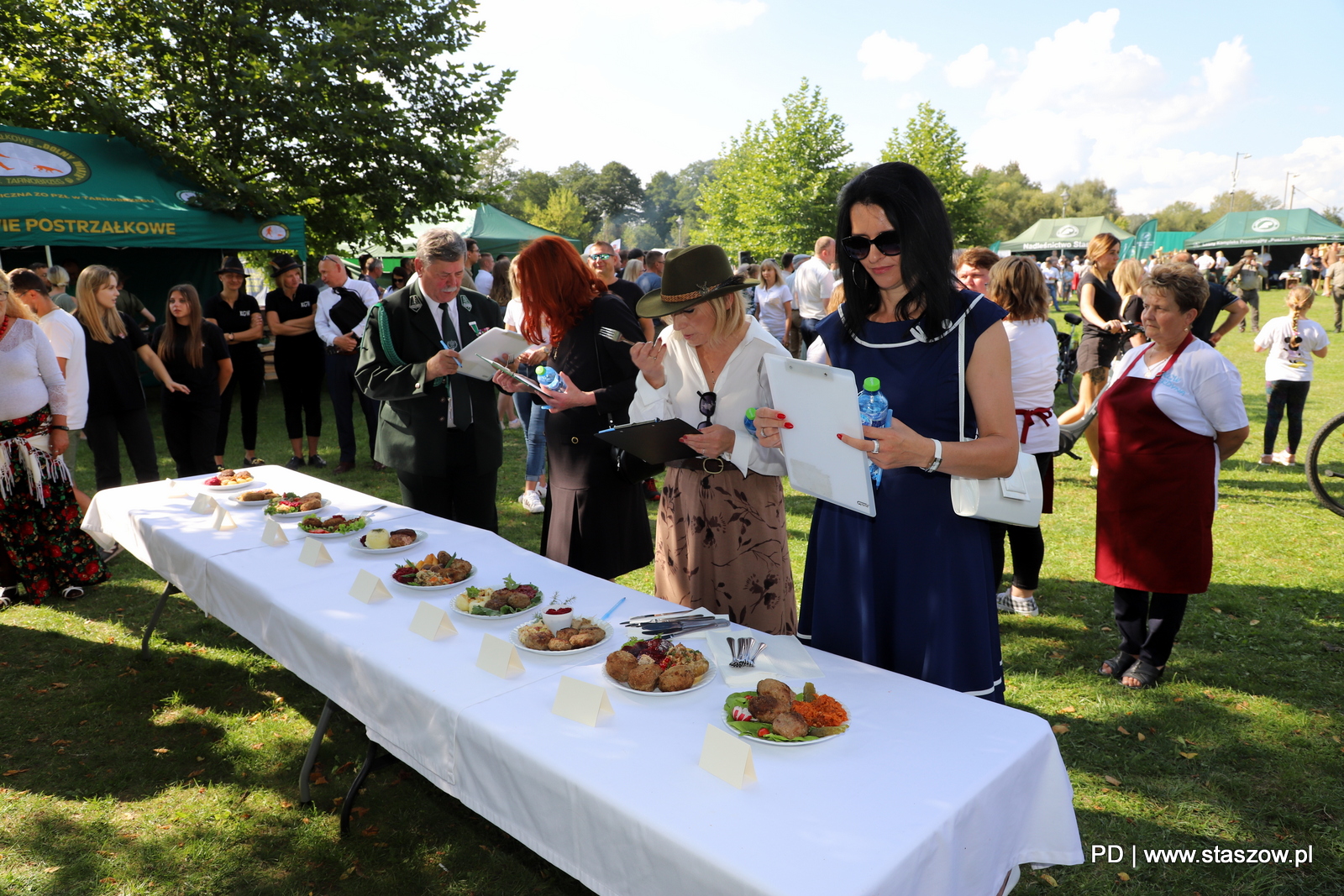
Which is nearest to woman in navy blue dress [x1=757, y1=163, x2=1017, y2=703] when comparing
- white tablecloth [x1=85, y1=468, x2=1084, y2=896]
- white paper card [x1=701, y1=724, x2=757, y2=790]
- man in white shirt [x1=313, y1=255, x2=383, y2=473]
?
white tablecloth [x1=85, y1=468, x2=1084, y2=896]

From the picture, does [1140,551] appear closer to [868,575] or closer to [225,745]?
[868,575]

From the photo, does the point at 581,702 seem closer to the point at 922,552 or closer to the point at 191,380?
the point at 922,552

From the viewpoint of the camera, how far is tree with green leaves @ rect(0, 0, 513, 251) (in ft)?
39.2

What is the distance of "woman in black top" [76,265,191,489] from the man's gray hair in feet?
9.95

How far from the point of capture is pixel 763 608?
102 inches

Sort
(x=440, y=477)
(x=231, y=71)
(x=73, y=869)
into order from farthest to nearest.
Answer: (x=231, y=71)
(x=440, y=477)
(x=73, y=869)

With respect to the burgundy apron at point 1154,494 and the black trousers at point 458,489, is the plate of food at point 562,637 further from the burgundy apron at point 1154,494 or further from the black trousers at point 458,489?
the burgundy apron at point 1154,494

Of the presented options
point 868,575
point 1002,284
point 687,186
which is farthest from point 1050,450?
point 687,186

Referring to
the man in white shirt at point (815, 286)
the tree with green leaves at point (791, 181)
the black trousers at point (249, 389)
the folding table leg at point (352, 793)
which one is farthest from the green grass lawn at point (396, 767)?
the tree with green leaves at point (791, 181)

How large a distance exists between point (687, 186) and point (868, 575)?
6087 inches

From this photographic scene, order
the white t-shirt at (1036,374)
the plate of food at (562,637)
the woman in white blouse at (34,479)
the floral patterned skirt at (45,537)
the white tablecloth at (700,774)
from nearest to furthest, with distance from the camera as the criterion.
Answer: the white tablecloth at (700,774) → the plate of food at (562,637) → the white t-shirt at (1036,374) → the woman in white blouse at (34,479) → the floral patterned skirt at (45,537)

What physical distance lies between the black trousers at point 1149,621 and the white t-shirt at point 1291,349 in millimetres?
4304

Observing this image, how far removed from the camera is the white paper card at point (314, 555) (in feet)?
8.64

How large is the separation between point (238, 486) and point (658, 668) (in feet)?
9.19
